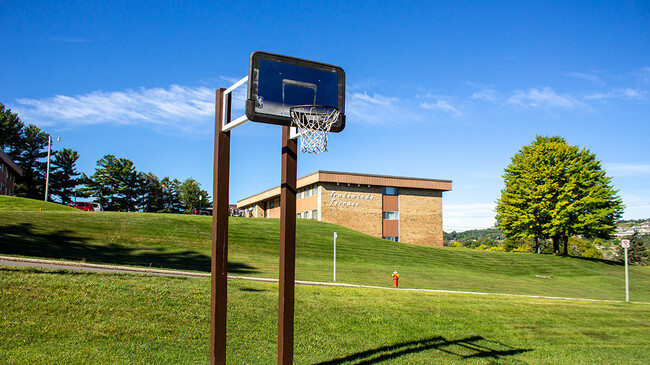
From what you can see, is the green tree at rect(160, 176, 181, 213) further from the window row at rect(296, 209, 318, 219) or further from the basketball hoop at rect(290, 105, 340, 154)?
the basketball hoop at rect(290, 105, 340, 154)

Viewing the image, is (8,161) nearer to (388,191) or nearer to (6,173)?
(6,173)

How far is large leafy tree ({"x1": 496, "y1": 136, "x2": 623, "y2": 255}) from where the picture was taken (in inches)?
1859

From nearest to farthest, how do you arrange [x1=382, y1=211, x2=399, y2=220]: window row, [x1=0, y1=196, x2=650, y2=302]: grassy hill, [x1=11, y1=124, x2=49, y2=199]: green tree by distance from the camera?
[x1=0, y1=196, x2=650, y2=302]: grassy hill → [x1=382, y1=211, x2=399, y2=220]: window row → [x1=11, y1=124, x2=49, y2=199]: green tree

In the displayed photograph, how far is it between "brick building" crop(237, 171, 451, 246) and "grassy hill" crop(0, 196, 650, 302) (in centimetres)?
545

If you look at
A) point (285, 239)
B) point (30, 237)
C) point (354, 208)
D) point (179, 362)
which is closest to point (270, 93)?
point (285, 239)

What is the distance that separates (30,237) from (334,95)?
23.5 meters

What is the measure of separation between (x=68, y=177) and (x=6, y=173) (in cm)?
1944

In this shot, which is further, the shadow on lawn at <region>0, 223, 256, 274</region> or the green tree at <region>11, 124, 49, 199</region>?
the green tree at <region>11, 124, 49, 199</region>

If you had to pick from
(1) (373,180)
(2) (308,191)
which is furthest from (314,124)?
(2) (308,191)

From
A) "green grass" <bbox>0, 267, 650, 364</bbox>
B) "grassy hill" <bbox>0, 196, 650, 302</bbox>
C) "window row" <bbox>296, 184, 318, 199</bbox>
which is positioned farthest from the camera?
"window row" <bbox>296, 184, 318, 199</bbox>

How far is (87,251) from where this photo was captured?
22.9 m

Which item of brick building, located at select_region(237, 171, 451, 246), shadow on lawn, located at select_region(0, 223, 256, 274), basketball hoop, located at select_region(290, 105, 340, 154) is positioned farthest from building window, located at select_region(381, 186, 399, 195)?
basketball hoop, located at select_region(290, 105, 340, 154)

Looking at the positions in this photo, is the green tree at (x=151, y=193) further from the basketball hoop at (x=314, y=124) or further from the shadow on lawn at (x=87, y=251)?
the basketball hoop at (x=314, y=124)

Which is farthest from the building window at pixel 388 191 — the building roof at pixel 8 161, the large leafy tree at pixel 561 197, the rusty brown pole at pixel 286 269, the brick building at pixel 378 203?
the rusty brown pole at pixel 286 269
